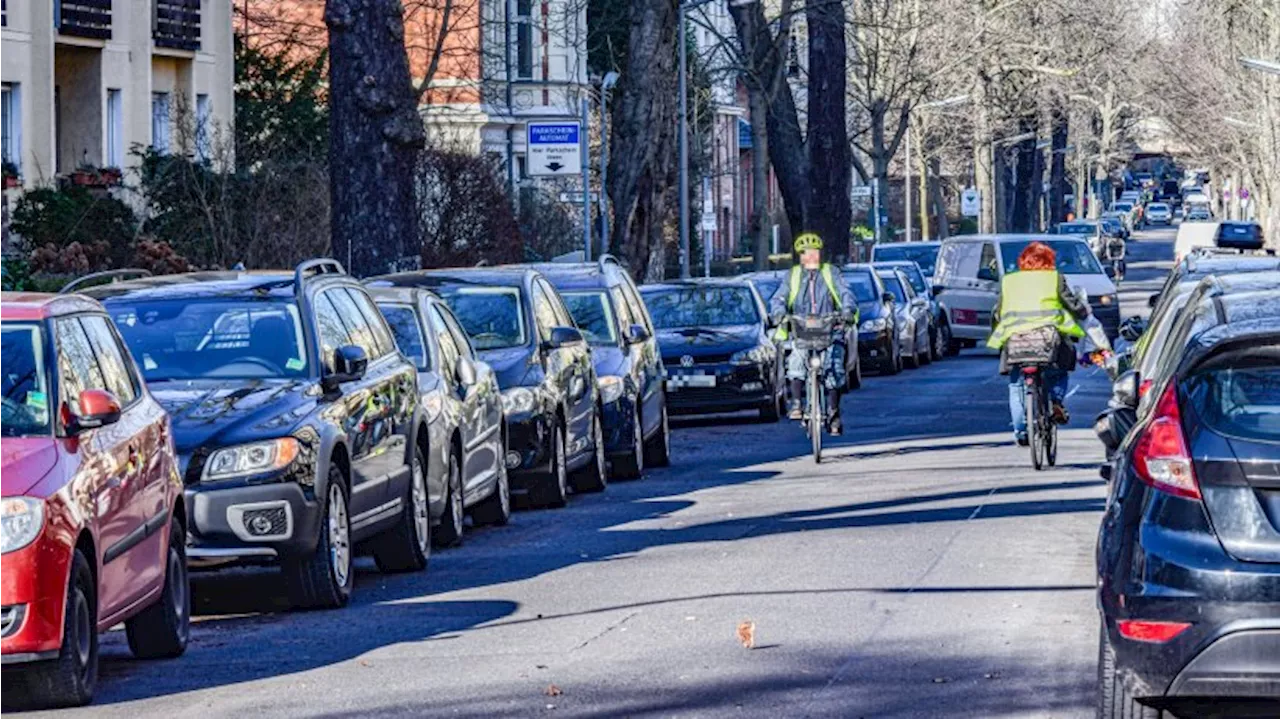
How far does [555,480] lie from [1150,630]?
11.0 m

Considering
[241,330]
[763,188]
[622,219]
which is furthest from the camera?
[763,188]

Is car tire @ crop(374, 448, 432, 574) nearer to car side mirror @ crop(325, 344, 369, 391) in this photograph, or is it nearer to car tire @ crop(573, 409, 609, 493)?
car side mirror @ crop(325, 344, 369, 391)

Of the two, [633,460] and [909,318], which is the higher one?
[909,318]

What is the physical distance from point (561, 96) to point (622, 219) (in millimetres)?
33725

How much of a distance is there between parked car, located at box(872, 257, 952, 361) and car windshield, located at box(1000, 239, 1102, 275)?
165cm

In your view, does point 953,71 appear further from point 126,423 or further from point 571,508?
point 126,423

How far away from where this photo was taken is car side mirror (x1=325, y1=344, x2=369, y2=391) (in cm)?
1359

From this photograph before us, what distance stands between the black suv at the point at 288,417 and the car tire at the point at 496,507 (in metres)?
2.32

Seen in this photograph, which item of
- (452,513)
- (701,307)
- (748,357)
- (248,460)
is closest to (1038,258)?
(452,513)

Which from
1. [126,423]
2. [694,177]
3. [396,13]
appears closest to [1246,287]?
[126,423]

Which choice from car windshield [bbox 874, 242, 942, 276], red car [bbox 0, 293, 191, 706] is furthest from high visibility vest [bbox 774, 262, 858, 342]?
car windshield [bbox 874, 242, 942, 276]

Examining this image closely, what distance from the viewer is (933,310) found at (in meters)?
43.7

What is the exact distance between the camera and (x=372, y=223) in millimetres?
24656

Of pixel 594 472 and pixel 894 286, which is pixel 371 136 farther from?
pixel 894 286
